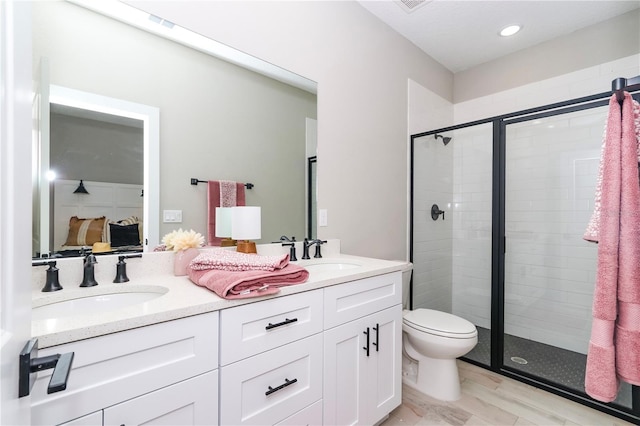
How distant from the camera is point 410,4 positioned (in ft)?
6.77

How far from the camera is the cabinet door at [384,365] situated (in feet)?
4.70

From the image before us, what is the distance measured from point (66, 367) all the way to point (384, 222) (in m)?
2.03

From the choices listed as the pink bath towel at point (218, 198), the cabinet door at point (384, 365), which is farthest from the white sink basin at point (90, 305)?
the cabinet door at point (384, 365)

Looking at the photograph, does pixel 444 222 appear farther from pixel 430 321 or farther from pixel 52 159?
pixel 52 159

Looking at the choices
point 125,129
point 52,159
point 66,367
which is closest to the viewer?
point 66,367

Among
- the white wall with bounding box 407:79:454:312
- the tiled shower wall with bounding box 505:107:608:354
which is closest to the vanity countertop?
the white wall with bounding box 407:79:454:312

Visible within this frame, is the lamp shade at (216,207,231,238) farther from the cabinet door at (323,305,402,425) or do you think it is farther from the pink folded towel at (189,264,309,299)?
the cabinet door at (323,305,402,425)

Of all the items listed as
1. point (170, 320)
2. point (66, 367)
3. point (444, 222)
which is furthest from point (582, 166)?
point (66, 367)

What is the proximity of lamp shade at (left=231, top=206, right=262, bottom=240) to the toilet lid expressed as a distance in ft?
3.86

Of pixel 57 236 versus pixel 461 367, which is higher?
pixel 57 236

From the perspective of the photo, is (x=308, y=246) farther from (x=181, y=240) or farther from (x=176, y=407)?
(x=176, y=407)

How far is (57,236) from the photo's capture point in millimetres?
1079

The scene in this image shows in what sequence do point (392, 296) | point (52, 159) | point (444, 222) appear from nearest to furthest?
1. point (52, 159)
2. point (392, 296)
3. point (444, 222)

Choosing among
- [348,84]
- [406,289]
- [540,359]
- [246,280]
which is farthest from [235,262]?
[540,359]
